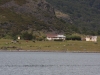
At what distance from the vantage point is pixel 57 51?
6206 inches

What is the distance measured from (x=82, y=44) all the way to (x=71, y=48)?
25.6 feet
